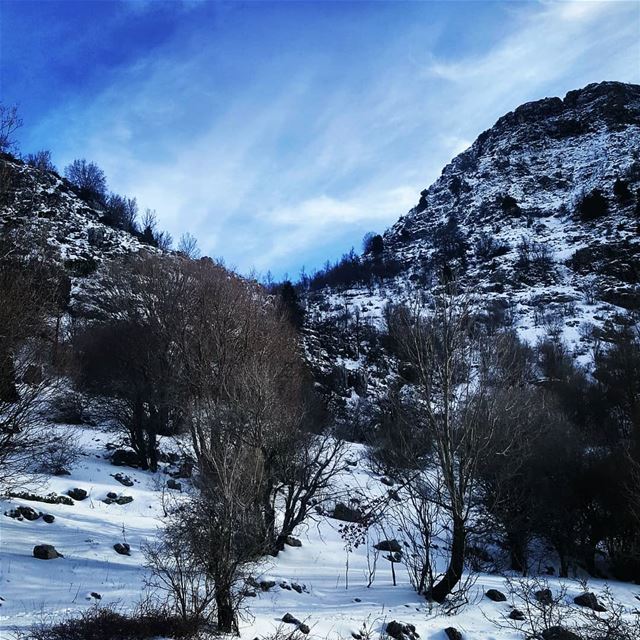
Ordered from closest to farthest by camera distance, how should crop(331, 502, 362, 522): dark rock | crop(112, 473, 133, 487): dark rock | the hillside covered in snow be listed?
1. the hillside covered in snow
2. crop(112, 473, 133, 487): dark rock
3. crop(331, 502, 362, 522): dark rock

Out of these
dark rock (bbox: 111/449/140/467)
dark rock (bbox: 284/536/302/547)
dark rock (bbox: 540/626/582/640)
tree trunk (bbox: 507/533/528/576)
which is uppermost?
dark rock (bbox: 111/449/140/467)

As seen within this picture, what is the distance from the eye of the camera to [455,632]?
902cm

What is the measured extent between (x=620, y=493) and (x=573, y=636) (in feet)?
46.7

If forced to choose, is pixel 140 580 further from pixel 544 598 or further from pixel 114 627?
pixel 544 598

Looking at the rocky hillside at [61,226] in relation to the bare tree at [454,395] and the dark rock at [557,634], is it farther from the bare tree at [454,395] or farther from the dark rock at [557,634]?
the dark rock at [557,634]

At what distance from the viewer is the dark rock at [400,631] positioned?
8617mm

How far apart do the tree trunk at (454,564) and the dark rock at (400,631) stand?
6.63 feet

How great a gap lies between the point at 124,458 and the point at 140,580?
11.7m

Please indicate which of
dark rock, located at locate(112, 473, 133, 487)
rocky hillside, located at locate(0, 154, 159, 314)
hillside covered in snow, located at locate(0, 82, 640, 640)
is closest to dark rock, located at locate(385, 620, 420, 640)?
hillside covered in snow, located at locate(0, 82, 640, 640)

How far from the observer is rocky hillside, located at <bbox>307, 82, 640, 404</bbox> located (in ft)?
191

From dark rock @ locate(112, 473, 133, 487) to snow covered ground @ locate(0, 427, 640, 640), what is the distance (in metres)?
0.39

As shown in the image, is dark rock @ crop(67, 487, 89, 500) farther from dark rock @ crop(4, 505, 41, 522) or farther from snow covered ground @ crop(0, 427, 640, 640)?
dark rock @ crop(4, 505, 41, 522)

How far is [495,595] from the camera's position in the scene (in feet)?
37.0

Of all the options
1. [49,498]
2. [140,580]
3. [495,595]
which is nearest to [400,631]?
[495,595]
